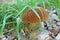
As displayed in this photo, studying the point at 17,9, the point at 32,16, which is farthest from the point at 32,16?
the point at 17,9

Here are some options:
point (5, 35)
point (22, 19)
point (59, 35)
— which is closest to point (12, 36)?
point (5, 35)

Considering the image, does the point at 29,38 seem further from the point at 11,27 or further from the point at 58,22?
the point at 58,22

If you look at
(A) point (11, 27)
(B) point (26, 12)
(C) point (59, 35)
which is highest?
(B) point (26, 12)

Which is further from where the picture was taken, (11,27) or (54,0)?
(54,0)

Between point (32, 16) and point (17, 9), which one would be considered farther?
point (17, 9)

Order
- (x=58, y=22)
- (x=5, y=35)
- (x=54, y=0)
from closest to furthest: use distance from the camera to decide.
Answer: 1. (x=5, y=35)
2. (x=58, y=22)
3. (x=54, y=0)

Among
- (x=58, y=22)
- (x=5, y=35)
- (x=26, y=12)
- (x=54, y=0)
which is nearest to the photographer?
(x=26, y=12)

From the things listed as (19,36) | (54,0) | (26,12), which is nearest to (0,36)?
(19,36)

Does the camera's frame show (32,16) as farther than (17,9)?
No

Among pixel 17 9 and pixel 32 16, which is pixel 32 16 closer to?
pixel 32 16

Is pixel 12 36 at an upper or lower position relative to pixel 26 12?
lower
